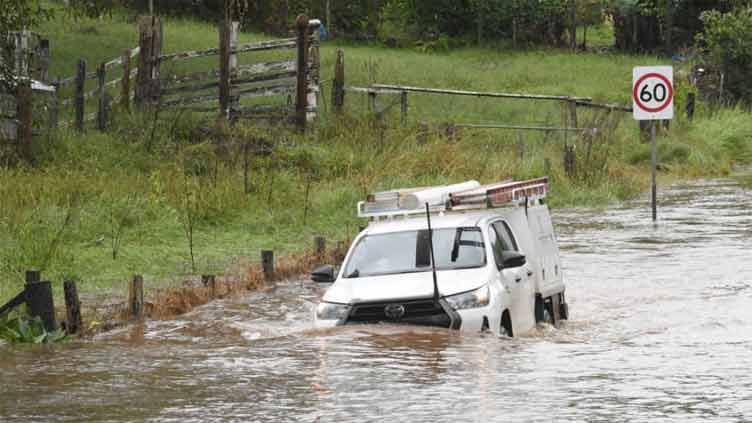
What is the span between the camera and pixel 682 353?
1259 cm

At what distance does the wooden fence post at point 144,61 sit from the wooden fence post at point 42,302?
17.2 m

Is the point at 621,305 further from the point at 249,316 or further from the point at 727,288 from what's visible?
the point at 249,316

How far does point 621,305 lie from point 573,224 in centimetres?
811

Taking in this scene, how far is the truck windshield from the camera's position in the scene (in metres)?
13.3

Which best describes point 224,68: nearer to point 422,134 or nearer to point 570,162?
point 422,134

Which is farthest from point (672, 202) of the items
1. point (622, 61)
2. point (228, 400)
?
point (622, 61)

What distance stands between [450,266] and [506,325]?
2.36ft

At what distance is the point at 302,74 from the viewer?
1156 inches

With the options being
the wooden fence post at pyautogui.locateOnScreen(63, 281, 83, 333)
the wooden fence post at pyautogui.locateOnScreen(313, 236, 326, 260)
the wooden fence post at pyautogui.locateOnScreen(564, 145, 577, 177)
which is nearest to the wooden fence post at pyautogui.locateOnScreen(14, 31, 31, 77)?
the wooden fence post at pyautogui.locateOnScreen(313, 236, 326, 260)

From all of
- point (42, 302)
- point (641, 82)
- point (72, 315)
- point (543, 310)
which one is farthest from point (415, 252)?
point (641, 82)

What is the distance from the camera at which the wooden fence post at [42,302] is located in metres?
12.7

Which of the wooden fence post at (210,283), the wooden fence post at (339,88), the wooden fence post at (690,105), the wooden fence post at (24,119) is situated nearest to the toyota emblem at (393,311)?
the wooden fence post at (210,283)

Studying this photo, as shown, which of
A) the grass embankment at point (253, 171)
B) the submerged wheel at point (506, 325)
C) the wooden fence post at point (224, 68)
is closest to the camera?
the submerged wheel at point (506, 325)

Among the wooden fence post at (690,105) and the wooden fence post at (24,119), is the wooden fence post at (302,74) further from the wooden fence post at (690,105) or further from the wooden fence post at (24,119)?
the wooden fence post at (690,105)
